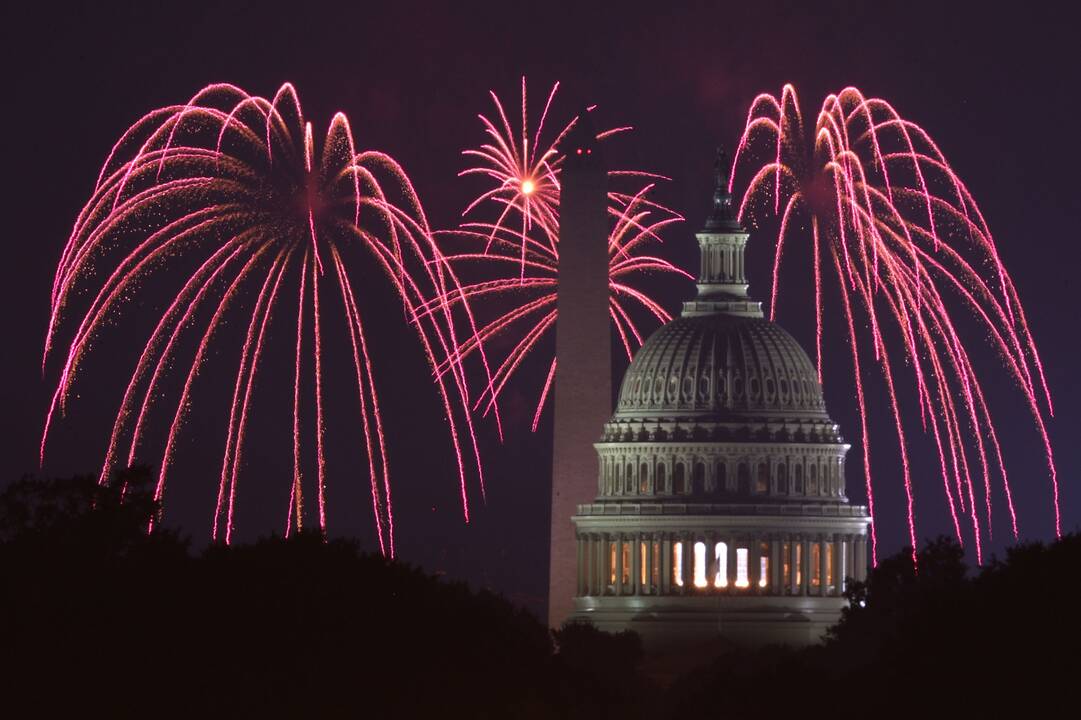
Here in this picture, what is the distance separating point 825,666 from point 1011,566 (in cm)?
4219

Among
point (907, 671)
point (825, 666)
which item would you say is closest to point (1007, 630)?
point (907, 671)

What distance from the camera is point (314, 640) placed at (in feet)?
493

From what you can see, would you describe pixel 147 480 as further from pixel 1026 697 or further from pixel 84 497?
pixel 1026 697

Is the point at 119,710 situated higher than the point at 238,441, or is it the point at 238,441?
the point at 238,441

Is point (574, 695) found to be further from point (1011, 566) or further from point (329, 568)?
point (1011, 566)

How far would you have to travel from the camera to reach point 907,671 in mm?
147250

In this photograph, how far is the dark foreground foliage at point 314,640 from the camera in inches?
5408

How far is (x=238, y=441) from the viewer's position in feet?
527

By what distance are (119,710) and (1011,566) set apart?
1388 inches

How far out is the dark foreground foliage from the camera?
137375 mm

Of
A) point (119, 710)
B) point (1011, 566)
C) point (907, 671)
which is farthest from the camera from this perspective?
point (1011, 566)

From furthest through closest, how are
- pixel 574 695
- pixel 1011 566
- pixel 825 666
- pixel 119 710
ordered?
pixel 825 666 → pixel 574 695 → pixel 1011 566 → pixel 119 710

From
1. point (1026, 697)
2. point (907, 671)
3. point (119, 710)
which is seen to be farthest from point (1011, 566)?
point (119, 710)

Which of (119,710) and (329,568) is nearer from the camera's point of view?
(119,710)
